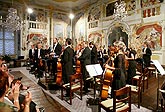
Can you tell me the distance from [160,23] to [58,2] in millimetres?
9550

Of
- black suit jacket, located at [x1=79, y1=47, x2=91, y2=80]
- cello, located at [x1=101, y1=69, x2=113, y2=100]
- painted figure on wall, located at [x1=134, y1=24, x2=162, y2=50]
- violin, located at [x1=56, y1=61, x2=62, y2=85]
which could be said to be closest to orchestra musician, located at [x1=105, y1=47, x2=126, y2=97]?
cello, located at [x1=101, y1=69, x2=113, y2=100]

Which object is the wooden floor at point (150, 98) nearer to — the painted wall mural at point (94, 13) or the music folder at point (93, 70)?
the music folder at point (93, 70)

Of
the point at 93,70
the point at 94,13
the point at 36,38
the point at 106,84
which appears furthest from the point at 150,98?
the point at 36,38

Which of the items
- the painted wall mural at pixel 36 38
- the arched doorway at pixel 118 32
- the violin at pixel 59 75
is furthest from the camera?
the painted wall mural at pixel 36 38

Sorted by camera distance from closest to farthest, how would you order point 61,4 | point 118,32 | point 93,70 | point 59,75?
point 93,70 < point 59,75 < point 118,32 < point 61,4

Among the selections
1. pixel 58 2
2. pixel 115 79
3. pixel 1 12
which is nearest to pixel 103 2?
pixel 58 2

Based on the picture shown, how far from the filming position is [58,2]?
575 inches

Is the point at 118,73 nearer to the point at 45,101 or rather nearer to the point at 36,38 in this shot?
the point at 45,101

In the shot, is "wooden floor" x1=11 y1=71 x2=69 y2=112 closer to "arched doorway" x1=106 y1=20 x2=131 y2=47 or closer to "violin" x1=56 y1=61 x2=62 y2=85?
"violin" x1=56 y1=61 x2=62 y2=85

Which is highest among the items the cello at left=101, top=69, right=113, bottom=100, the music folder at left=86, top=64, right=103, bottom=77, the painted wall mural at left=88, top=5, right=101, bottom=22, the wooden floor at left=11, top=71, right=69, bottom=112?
the painted wall mural at left=88, top=5, right=101, bottom=22

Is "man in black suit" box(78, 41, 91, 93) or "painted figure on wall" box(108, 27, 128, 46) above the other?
"painted figure on wall" box(108, 27, 128, 46)

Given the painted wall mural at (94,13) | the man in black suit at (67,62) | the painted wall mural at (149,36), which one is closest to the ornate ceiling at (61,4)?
the painted wall mural at (94,13)

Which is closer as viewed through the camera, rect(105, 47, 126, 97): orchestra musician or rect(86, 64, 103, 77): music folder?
rect(105, 47, 126, 97): orchestra musician

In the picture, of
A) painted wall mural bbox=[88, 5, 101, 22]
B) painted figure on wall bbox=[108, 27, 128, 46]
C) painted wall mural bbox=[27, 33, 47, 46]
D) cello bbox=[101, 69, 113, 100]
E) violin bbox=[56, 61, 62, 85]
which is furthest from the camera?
painted wall mural bbox=[27, 33, 47, 46]
